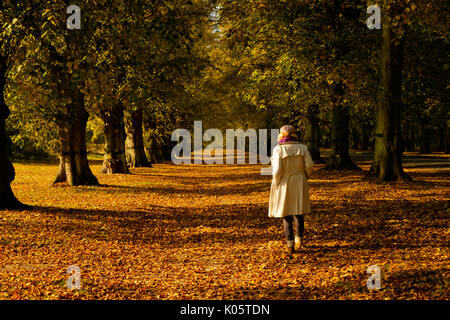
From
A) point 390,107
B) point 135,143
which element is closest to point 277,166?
point 390,107

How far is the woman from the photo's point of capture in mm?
7316

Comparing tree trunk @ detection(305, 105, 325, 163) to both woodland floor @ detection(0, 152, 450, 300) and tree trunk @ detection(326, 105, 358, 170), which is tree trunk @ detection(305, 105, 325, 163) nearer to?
tree trunk @ detection(326, 105, 358, 170)

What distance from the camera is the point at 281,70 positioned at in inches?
819

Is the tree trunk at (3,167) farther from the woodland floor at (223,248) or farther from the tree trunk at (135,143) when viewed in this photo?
the tree trunk at (135,143)

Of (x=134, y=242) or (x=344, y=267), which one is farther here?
(x=134, y=242)

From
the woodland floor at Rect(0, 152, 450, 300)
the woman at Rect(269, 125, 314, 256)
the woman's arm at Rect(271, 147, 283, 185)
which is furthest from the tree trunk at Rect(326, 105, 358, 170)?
the woman's arm at Rect(271, 147, 283, 185)

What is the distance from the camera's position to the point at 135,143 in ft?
101

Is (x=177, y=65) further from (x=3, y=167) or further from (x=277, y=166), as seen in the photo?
(x=277, y=166)

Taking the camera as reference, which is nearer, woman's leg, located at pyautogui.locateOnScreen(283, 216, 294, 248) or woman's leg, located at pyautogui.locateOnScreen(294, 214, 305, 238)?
woman's leg, located at pyautogui.locateOnScreen(283, 216, 294, 248)

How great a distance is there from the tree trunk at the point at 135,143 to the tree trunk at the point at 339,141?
13.5 m

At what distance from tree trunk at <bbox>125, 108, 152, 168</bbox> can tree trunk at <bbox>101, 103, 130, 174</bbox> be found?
4.24 m

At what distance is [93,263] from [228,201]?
8.12 metres
